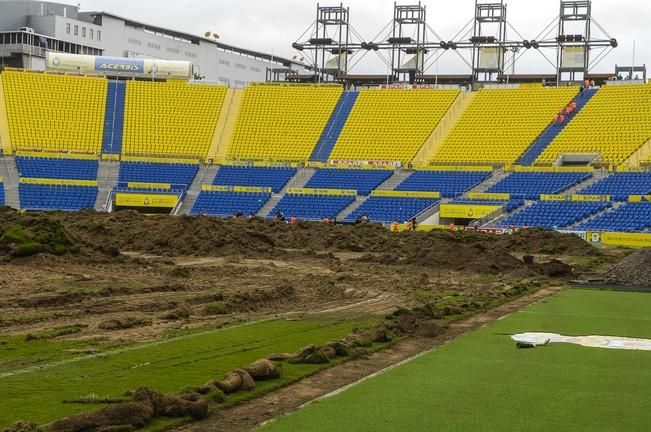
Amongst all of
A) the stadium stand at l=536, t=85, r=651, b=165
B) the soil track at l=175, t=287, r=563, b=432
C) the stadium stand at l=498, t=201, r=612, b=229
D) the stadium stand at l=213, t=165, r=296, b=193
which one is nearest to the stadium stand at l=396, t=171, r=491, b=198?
the stadium stand at l=536, t=85, r=651, b=165

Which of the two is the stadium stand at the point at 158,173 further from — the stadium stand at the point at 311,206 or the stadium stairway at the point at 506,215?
the stadium stairway at the point at 506,215

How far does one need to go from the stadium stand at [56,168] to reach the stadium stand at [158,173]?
2.16 meters

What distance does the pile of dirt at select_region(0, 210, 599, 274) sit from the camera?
31.2 m

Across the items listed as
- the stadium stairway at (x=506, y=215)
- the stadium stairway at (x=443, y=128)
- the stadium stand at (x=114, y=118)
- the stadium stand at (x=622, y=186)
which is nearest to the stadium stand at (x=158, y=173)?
the stadium stand at (x=114, y=118)

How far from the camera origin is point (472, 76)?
65.4 m

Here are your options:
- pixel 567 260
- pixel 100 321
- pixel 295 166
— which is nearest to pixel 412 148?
pixel 295 166

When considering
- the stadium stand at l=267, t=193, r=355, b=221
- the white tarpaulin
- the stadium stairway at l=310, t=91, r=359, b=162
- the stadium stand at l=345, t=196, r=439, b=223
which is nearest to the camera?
the white tarpaulin

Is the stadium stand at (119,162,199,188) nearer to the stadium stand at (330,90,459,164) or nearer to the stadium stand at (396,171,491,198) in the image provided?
the stadium stand at (330,90,459,164)

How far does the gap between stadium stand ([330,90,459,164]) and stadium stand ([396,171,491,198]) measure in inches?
119

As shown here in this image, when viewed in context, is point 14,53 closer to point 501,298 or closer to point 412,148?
point 412,148

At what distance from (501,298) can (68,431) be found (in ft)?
51.7

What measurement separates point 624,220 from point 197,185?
27.8 m

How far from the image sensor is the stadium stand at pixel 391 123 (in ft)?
189

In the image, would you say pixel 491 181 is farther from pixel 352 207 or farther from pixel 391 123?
pixel 391 123
